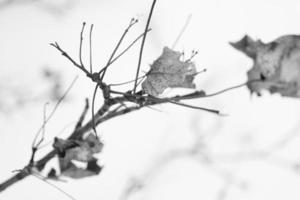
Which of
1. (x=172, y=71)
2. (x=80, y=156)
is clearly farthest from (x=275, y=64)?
(x=80, y=156)

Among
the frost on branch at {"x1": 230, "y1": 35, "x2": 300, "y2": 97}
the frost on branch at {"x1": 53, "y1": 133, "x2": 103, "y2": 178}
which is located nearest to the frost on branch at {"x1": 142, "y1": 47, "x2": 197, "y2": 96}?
the frost on branch at {"x1": 230, "y1": 35, "x2": 300, "y2": 97}

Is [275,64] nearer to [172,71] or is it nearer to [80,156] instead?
[172,71]

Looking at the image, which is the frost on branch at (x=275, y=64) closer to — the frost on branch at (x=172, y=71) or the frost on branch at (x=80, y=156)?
the frost on branch at (x=172, y=71)

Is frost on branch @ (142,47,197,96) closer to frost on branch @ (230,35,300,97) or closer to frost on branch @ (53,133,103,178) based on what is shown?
frost on branch @ (230,35,300,97)

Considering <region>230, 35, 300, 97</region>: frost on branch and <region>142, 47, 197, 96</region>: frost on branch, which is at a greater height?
<region>142, 47, 197, 96</region>: frost on branch

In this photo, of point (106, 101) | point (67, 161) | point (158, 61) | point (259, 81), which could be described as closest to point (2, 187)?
point (67, 161)

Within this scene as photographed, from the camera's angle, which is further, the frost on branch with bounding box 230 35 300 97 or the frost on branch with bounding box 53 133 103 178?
the frost on branch with bounding box 53 133 103 178

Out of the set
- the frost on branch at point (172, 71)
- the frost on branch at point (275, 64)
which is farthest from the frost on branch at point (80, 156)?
the frost on branch at point (275, 64)

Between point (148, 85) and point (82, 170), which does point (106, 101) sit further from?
point (82, 170)
